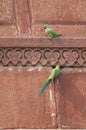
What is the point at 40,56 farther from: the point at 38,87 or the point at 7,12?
the point at 7,12

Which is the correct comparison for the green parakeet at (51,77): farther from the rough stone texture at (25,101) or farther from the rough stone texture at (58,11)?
the rough stone texture at (58,11)

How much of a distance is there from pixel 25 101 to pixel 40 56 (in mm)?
365

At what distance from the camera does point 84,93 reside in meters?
5.91

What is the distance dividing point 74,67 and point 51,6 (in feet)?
1.78

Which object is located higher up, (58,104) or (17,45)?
(17,45)

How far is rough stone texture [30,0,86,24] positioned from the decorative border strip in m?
0.30

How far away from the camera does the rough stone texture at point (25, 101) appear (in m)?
5.82

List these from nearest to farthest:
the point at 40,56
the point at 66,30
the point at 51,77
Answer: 1. the point at 51,77
2. the point at 40,56
3. the point at 66,30

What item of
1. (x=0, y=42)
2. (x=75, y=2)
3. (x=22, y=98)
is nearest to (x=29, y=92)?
(x=22, y=98)

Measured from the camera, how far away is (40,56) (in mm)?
5941

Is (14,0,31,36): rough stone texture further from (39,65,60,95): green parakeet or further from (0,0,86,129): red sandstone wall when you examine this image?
(39,65,60,95): green parakeet

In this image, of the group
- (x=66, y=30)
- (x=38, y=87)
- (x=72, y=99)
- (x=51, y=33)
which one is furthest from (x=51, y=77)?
(x=66, y=30)

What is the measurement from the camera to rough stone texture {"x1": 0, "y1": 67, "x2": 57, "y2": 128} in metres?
5.82

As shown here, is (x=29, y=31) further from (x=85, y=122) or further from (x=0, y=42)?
(x=85, y=122)
